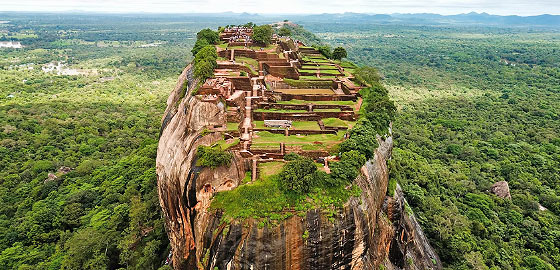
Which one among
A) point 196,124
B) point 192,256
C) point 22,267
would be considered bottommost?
point 22,267

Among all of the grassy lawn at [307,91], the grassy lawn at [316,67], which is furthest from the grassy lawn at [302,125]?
the grassy lawn at [316,67]

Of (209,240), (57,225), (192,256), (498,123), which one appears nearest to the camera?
(209,240)

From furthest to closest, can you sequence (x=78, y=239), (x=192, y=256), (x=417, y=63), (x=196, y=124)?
(x=417, y=63) → (x=78, y=239) → (x=196, y=124) → (x=192, y=256)

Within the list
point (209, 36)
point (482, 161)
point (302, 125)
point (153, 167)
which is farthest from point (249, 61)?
point (482, 161)

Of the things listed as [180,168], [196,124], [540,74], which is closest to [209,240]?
[180,168]

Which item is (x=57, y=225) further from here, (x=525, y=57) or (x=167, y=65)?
(x=525, y=57)

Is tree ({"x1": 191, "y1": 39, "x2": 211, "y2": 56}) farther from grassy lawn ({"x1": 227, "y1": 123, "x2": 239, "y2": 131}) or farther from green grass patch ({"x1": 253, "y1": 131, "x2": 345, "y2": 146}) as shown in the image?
green grass patch ({"x1": 253, "y1": 131, "x2": 345, "y2": 146})

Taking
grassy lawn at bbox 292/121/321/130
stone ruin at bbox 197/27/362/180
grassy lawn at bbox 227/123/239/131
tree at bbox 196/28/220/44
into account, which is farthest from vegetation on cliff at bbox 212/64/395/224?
tree at bbox 196/28/220/44
